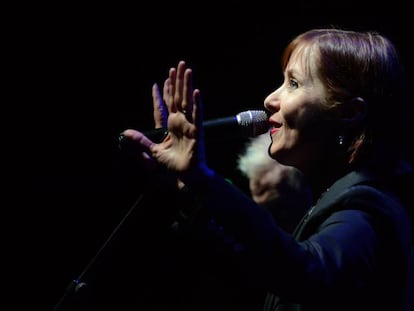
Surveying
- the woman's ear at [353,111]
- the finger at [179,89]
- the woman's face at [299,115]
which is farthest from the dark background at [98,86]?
the finger at [179,89]

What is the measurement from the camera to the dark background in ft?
10.8

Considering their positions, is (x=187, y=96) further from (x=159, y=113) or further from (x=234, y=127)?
(x=159, y=113)

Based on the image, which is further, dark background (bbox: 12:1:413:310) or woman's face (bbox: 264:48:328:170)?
dark background (bbox: 12:1:413:310)

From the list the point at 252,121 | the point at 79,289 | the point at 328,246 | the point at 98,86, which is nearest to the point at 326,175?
the point at 252,121

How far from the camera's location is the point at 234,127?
1.46 metres

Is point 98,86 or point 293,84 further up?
point 293,84

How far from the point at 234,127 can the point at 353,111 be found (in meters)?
0.36

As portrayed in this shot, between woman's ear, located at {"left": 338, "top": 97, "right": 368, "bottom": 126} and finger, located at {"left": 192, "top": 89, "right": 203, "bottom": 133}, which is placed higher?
finger, located at {"left": 192, "top": 89, "right": 203, "bottom": 133}

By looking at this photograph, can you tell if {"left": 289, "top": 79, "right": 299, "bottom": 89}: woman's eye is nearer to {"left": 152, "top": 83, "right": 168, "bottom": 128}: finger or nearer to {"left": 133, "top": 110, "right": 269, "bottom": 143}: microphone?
{"left": 133, "top": 110, "right": 269, "bottom": 143}: microphone

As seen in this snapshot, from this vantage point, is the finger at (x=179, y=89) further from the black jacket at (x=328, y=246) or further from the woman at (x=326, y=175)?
the black jacket at (x=328, y=246)

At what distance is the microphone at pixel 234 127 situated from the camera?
55.9 inches

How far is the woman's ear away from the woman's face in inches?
2.5

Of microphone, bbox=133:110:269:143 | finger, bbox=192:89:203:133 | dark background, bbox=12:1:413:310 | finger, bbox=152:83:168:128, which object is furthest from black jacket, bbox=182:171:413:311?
dark background, bbox=12:1:413:310

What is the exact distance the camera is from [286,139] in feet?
4.77
